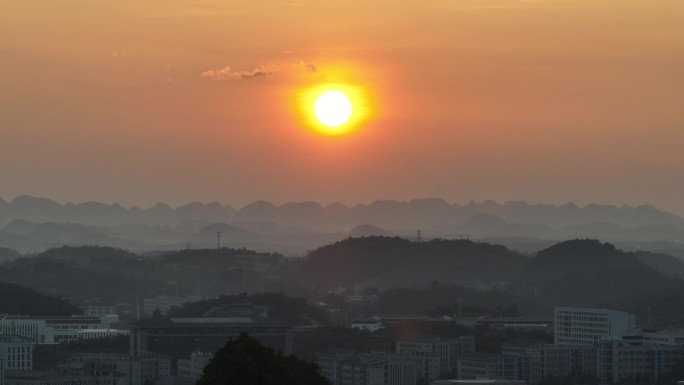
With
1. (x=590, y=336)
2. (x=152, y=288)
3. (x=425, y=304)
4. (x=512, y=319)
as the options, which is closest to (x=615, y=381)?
(x=590, y=336)

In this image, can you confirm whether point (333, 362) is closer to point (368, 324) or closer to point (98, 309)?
point (368, 324)

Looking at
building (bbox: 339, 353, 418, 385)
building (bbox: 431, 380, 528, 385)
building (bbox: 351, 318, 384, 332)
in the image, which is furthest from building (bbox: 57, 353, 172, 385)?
building (bbox: 351, 318, 384, 332)

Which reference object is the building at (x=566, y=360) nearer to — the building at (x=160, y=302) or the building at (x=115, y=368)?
the building at (x=115, y=368)

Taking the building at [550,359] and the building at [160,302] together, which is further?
the building at [160,302]

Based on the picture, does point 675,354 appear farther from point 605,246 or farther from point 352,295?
point 605,246

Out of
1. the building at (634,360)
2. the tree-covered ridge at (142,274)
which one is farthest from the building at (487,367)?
the tree-covered ridge at (142,274)

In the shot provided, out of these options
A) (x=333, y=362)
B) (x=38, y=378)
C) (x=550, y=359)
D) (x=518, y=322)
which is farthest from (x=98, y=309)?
(x=38, y=378)

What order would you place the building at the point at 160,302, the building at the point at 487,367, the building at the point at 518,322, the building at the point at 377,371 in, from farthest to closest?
the building at the point at 160,302
the building at the point at 518,322
the building at the point at 377,371
the building at the point at 487,367

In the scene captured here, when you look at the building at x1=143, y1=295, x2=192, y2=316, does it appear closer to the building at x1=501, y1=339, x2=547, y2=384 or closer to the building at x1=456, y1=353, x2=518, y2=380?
the building at x1=501, y1=339, x2=547, y2=384
